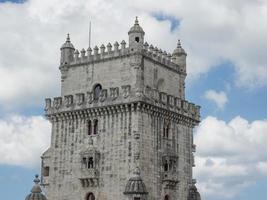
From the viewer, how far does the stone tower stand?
220 ft

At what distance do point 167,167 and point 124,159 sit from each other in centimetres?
547

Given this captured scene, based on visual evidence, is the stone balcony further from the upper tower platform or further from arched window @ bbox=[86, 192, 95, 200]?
the upper tower platform

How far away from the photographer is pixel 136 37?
70.0 meters

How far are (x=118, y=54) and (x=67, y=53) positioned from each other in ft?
22.9


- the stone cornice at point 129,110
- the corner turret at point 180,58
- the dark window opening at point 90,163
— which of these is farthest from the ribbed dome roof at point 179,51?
the dark window opening at point 90,163

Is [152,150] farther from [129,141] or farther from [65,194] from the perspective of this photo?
[65,194]

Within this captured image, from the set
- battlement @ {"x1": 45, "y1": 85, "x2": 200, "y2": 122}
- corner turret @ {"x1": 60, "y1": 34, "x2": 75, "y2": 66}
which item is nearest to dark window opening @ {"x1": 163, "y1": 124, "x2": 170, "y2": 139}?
battlement @ {"x1": 45, "y1": 85, "x2": 200, "y2": 122}

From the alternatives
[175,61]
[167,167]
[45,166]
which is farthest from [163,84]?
[45,166]

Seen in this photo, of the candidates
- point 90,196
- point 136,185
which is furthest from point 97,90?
point 136,185

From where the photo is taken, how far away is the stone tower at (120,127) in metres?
67.2

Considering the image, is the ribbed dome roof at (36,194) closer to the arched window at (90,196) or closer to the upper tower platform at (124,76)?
the arched window at (90,196)

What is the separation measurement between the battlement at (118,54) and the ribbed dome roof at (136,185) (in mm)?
12735

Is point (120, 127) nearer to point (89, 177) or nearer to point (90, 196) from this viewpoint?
point (89, 177)

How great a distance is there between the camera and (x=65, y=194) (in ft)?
232
